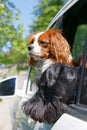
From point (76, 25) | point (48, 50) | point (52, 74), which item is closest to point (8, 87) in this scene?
point (76, 25)

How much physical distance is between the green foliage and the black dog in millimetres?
13518

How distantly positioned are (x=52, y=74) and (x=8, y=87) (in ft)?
8.73

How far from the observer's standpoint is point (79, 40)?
15.1 feet

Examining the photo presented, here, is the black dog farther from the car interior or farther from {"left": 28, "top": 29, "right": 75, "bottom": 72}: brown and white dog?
the car interior

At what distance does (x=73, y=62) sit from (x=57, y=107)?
56 cm

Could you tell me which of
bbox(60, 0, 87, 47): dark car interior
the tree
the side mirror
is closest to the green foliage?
the tree

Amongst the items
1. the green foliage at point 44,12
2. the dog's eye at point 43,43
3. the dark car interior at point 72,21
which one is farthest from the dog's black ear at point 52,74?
the green foliage at point 44,12

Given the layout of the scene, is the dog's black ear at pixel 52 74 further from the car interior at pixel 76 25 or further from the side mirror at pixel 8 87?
the side mirror at pixel 8 87

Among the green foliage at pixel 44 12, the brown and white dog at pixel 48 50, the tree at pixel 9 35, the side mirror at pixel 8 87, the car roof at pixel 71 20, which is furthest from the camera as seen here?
the green foliage at pixel 44 12

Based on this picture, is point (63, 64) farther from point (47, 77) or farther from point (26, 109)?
point (26, 109)

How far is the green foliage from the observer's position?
688 inches

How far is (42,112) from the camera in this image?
130 inches

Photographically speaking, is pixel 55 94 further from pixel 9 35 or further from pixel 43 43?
pixel 9 35

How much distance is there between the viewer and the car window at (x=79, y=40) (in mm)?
4436
